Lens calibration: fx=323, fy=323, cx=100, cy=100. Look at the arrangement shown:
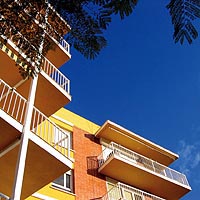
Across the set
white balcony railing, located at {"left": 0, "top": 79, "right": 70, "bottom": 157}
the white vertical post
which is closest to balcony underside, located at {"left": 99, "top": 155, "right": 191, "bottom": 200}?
white balcony railing, located at {"left": 0, "top": 79, "right": 70, "bottom": 157}

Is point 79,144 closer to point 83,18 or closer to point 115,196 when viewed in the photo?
point 115,196

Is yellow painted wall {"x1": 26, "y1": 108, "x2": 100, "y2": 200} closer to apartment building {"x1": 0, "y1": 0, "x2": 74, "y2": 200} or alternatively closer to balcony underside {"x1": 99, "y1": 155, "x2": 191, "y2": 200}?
balcony underside {"x1": 99, "y1": 155, "x2": 191, "y2": 200}

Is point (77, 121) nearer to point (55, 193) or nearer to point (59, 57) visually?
point (59, 57)

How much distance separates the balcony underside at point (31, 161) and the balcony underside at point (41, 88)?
2.81m

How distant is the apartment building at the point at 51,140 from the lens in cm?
413

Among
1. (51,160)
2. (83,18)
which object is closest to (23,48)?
(83,18)

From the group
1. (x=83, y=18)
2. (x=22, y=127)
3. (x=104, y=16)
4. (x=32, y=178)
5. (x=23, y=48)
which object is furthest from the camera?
(x=32, y=178)

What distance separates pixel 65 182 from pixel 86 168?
1725 millimetres

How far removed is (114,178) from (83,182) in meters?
2.46

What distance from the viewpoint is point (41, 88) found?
37.3 ft

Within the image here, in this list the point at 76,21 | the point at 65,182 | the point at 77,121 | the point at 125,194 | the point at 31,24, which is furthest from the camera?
the point at 77,121

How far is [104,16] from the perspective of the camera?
3051mm

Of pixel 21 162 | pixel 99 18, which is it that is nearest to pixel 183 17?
pixel 99 18

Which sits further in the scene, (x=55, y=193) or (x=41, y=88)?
(x=55, y=193)
